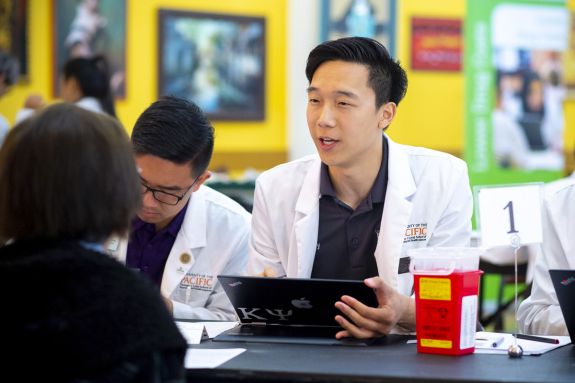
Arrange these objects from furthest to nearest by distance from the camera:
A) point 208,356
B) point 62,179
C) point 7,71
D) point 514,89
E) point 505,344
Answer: point 514,89, point 7,71, point 505,344, point 208,356, point 62,179

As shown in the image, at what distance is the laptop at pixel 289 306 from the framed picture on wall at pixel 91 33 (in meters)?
5.36

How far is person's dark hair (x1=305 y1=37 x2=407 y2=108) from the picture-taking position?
9.65ft

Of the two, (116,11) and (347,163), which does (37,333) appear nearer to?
(347,163)

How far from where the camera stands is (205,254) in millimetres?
3104

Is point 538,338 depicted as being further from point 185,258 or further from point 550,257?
point 185,258

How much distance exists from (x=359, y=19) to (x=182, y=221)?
4.92 m

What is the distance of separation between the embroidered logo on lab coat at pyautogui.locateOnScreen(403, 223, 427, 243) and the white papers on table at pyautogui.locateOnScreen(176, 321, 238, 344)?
24.3 inches

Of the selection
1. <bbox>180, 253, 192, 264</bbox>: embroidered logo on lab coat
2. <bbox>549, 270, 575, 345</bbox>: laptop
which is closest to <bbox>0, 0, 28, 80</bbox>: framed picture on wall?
<bbox>180, 253, 192, 264</bbox>: embroidered logo on lab coat

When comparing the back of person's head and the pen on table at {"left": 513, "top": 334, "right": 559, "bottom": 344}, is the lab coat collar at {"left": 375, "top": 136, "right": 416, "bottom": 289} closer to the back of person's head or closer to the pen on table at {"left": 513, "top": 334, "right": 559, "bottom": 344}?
the pen on table at {"left": 513, "top": 334, "right": 559, "bottom": 344}

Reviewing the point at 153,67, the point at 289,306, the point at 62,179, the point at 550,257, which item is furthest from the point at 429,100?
the point at 62,179

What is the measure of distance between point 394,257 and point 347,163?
0.34m

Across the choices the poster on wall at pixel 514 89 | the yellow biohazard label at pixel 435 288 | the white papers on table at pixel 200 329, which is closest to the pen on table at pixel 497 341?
the yellow biohazard label at pixel 435 288

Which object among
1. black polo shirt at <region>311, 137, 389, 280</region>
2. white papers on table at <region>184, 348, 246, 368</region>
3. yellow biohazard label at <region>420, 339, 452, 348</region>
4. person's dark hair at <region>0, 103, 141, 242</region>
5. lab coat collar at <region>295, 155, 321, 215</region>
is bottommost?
white papers on table at <region>184, 348, 246, 368</region>

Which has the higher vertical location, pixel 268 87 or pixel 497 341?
pixel 268 87
